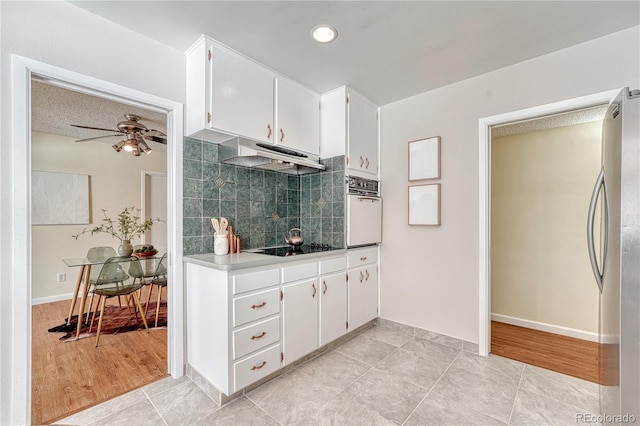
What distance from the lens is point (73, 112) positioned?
3.00 meters

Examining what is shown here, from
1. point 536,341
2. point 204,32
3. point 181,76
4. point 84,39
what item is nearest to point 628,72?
point 536,341

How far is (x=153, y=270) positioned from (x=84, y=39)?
2336mm

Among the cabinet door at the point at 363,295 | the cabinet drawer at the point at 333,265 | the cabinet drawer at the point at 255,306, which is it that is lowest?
the cabinet door at the point at 363,295

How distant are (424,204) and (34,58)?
296 centimetres

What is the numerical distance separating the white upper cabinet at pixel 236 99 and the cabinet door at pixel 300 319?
127 cm

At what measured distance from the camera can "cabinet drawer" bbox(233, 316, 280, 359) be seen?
173cm

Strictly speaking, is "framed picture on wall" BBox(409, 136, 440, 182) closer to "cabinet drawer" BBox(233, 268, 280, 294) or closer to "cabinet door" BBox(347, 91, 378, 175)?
"cabinet door" BBox(347, 91, 378, 175)

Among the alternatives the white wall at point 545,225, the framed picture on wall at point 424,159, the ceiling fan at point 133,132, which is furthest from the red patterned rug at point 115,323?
the white wall at point 545,225

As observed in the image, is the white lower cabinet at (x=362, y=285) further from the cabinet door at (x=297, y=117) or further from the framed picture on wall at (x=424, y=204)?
the cabinet door at (x=297, y=117)

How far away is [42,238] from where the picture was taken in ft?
12.1

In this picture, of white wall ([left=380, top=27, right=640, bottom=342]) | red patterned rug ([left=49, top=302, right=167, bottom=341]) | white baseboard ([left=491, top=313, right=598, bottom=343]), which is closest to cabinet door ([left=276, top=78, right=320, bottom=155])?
white wall ([left=380, top=27, right=640, bottom=342])

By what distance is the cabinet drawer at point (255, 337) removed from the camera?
1.73 metres

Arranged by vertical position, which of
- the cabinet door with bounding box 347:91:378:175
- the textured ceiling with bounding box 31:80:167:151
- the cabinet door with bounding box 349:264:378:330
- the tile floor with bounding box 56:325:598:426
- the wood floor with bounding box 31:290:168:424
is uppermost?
the textured ceiling with bounding box 31:80:167:151

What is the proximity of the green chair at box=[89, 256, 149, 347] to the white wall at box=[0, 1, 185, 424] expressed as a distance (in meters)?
1.31
